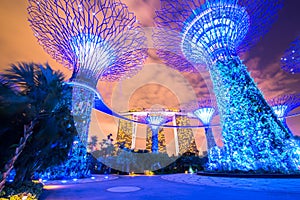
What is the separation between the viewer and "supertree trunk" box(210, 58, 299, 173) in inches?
356

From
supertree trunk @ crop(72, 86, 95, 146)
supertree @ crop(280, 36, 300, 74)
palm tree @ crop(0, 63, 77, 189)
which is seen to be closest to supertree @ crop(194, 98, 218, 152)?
supertree @ crop(280, 36, 300, 74)

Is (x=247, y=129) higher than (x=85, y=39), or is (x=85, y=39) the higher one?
(x=85, y=39)

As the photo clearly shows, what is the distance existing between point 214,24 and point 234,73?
340 centimetres

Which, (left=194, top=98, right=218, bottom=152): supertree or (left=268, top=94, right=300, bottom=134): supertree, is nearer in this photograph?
(left=194, top=98, right=218, bottom=152): supertree

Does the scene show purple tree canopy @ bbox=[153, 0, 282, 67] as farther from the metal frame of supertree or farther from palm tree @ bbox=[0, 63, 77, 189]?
palm tree @ bbox=[0, 63, 77, 189]

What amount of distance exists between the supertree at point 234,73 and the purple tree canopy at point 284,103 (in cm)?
1342

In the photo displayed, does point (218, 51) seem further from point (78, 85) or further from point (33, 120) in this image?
point (33, 120)

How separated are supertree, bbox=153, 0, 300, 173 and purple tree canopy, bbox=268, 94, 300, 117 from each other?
13420 mm

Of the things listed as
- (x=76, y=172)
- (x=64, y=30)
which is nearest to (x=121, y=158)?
(x=76, y=172)

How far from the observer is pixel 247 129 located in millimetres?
9766

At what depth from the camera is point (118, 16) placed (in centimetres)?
1074

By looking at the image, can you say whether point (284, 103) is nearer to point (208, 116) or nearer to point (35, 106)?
point (208, 116)

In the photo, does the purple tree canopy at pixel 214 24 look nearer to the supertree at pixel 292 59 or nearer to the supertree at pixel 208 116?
the supertree at pixel 292 59

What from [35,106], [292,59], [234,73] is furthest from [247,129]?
[35,106]
